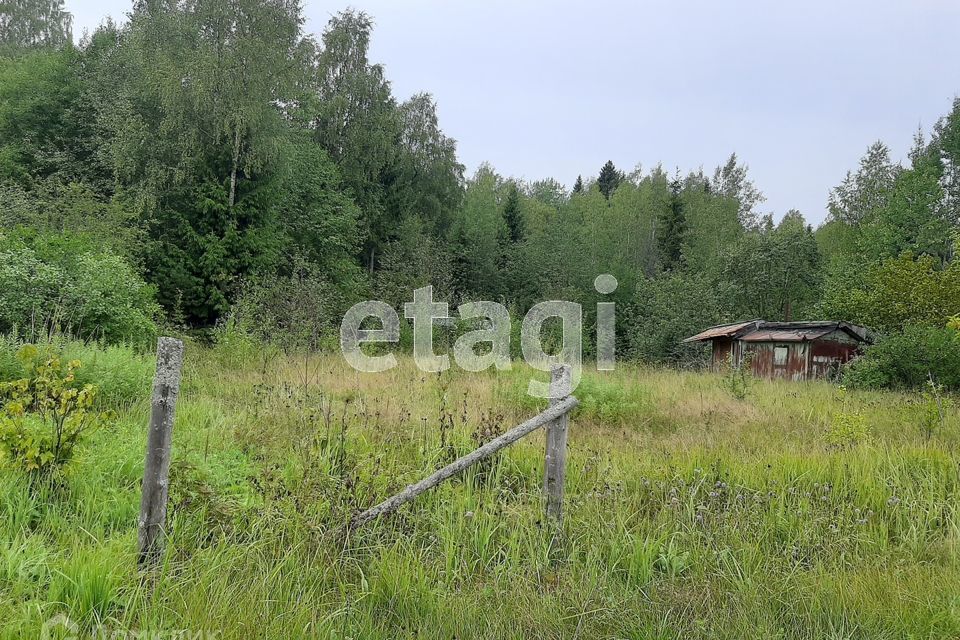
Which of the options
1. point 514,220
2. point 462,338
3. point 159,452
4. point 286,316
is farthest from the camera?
point 514,220

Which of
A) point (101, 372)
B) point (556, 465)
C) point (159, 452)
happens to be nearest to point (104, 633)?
point (159, 452)

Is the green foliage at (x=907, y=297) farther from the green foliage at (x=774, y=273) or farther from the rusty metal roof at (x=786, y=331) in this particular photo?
the green foliage at (x=774, y=273)

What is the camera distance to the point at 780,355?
1998cm

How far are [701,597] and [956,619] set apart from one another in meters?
1.23

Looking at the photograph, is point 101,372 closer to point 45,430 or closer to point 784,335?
A: point 45,430

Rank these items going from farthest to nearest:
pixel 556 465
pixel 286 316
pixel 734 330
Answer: pixel 734 330 → pixel 286 316 → pixel 556 465

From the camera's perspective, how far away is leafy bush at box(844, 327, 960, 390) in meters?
11.3

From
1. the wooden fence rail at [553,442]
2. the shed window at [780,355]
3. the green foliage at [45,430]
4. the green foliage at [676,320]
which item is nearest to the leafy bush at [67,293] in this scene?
the green foliage at [45,430]

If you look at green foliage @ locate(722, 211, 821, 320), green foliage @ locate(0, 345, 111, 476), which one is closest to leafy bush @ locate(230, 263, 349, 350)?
green foliage @ locate(0, 345, 111, 476)

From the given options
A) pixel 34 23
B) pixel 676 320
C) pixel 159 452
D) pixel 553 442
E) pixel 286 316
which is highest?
pixel 34 23

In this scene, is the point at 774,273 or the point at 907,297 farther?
the point at 774,273

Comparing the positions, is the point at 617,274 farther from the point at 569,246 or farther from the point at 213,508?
the point at 213,508

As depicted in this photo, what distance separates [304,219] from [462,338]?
39.1 ft

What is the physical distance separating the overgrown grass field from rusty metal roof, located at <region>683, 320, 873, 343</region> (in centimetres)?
1432
